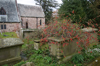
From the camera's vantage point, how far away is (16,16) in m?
16.4

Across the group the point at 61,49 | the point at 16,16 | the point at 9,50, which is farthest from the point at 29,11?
the point at 61,49

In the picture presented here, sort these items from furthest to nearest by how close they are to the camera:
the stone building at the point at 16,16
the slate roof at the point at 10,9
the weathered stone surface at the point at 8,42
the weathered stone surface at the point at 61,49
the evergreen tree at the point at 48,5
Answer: the evergreen tree at the point at 48,5 → the slate roof at the point at 10,9 → the stone building at the point at 16,16 → the weathered stone surface at the point at 61,49 → the weathered stone surface at the point at 8,42

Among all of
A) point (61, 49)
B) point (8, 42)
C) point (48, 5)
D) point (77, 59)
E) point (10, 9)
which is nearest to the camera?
point (8, 42)

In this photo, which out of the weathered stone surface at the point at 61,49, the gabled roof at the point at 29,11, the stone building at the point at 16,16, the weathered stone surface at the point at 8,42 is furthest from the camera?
the gabled roof at the point at 29,11

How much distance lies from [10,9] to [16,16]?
2576mm

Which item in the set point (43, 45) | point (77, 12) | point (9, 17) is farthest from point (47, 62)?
point (9, 17)

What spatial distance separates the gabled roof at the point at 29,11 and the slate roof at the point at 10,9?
155 inches

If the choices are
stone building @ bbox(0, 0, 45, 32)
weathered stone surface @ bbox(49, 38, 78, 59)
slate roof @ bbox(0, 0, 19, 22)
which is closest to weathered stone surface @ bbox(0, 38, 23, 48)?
weathered stone surface @ bbox(49, 38, 78, 59)

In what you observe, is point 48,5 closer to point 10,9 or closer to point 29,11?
point 29,11

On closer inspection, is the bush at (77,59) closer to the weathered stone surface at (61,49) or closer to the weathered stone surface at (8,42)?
the weathered stone surface at (61,49)

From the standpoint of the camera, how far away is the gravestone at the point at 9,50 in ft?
12.1


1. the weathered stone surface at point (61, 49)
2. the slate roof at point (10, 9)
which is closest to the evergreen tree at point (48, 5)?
the slate roof at point (10, 9)

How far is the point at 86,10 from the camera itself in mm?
12883

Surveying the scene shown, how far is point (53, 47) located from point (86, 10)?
11.4 meters
